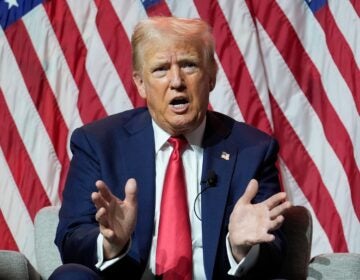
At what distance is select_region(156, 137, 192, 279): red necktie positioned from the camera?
2.04 metres

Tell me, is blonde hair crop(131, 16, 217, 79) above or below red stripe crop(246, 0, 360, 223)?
above

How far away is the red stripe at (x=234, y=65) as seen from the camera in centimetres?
301

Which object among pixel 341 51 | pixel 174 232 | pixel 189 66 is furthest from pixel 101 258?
pixel 341 51

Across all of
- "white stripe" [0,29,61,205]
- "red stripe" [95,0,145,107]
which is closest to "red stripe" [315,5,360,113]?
"red stripe" [95,0,145,107]

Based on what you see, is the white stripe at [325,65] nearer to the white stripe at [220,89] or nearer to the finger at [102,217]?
the white stripe at [220,89]

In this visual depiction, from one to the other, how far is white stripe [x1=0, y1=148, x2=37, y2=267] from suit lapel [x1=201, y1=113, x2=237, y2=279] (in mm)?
1077

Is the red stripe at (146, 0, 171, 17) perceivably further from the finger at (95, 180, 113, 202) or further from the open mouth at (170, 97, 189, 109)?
the finger at (95, 180, 113, 202)

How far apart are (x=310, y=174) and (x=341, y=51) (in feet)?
1.49

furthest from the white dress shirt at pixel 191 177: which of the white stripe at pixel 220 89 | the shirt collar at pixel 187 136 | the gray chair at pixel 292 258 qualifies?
the white stripe at pixel 220 89

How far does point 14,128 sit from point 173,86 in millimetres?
1121

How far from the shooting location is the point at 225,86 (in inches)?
119

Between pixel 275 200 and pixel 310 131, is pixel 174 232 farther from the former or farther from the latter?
pixel 310 131

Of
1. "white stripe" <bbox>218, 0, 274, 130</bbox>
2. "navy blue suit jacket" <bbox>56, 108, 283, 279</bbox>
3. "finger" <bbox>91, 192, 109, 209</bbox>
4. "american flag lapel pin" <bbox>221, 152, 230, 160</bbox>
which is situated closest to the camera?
"finger" <bbox>91, 192, 109, 209</bbox>

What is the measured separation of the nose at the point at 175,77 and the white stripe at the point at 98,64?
0.95 meters
